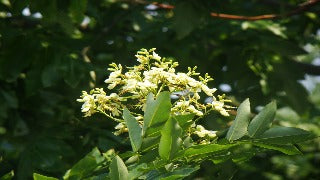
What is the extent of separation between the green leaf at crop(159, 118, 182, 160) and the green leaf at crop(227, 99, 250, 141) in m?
0.17

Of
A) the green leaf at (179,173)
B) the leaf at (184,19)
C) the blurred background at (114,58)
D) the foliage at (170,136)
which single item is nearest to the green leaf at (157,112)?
the foliage at (170,136)

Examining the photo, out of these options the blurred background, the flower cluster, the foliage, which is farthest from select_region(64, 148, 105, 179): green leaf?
the blurred background

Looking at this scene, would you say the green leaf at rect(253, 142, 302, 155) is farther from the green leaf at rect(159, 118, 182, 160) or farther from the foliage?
the green leaf at rect(159, 118, 182, 160)

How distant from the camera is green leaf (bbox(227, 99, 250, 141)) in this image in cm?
143

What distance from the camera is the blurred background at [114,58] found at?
103 inches

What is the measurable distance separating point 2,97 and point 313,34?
6.25ft

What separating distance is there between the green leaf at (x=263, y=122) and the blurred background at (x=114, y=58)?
0.79 m

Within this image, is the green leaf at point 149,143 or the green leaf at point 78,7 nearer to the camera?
the green leaf at point 149,143

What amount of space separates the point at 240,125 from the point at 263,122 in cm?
6

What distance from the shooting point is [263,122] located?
144 cm

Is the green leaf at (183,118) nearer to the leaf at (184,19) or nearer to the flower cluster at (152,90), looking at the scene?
the flower cluster at (152,90)

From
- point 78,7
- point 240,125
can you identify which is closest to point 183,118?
point 240,125

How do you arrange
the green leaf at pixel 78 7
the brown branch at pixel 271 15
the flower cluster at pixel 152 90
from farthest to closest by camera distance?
the brown branch at pixel 271 15, the green leaf at pixel 78 7, the flower cluster at pixel 152 90

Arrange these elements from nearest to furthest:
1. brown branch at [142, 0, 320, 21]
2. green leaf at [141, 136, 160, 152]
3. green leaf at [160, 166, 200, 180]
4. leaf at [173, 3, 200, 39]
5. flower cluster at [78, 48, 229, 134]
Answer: green leaf at [160, 166, 200, 180]
green leaf at [141, 136, 160, 152]
flower cluster at [78, 48, 229, 134]
brown branch at [142, 0, 320, 21]
leaf at [173, 3, 200, 39]
